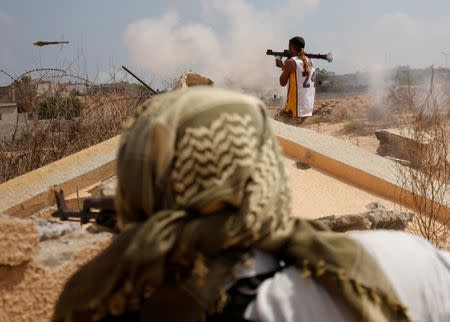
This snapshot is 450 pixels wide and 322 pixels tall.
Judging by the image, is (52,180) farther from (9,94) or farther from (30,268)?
(9,94)

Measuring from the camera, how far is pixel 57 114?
6.88 metres

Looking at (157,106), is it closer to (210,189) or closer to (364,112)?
(210,189)

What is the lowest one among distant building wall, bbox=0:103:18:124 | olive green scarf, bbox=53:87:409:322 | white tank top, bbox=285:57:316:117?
distant building wall, bbox=0:103:18:124

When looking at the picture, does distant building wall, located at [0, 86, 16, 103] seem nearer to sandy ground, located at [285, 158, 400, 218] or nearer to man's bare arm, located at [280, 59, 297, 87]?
man's bare arm, located at [280, 59, 297, 87]

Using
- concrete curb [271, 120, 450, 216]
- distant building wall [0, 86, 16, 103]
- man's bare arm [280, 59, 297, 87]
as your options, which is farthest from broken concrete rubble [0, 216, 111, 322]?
distant building wall [0, 86, 16, 103]

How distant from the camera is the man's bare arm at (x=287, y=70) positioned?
6.82 meters

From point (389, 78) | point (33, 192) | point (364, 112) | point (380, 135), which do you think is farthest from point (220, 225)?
point (389, 78)

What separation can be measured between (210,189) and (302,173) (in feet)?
12.7

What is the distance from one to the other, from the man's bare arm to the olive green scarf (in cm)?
A: 590

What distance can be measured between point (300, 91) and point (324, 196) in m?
2.75

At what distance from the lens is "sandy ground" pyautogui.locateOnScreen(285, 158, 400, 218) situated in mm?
4289

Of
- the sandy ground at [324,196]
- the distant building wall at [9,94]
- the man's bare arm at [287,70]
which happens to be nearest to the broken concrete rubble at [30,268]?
the sandy ground at [324,196]

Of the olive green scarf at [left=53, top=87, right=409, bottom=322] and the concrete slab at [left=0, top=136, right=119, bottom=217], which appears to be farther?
the concrete slab at [left=0, top=136, right=119, bottom=217]

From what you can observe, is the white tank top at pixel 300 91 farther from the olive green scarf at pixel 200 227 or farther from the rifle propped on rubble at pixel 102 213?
the olive green scarf at pixel 200 227
